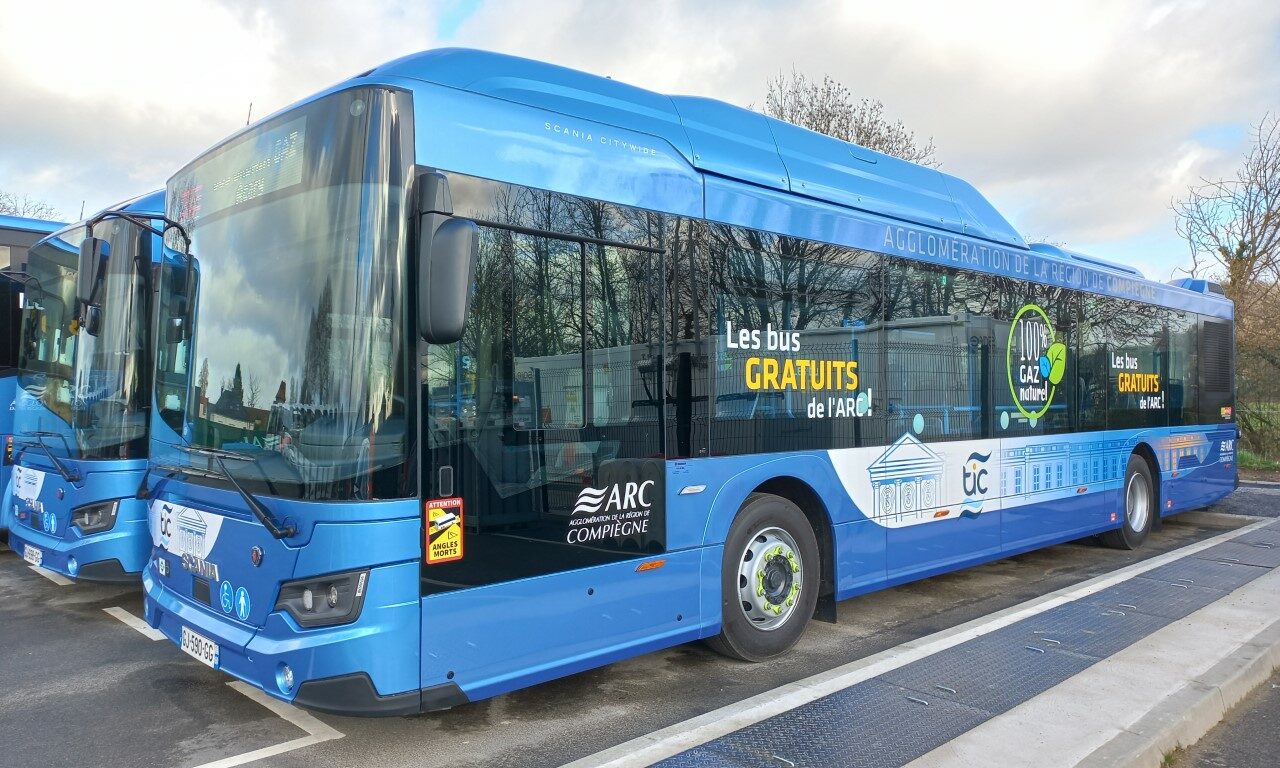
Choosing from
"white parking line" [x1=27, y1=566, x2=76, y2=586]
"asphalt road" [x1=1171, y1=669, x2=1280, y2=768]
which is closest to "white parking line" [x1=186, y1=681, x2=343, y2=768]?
"asphalt road" [x1=1171, y1=669, x2=1280, y2=768]

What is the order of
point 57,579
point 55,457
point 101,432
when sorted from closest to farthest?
point 101,432 → point 55,457 → point 57,579

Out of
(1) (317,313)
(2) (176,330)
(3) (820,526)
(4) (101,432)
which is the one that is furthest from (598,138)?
(4) (101,432)

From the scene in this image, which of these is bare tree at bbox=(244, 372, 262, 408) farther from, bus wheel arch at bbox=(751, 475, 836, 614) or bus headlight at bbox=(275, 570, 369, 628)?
bus wheel arch at bbox=(751, 475, 836, 614)

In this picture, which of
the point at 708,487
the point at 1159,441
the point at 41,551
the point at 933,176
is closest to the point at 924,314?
the point at 933,176

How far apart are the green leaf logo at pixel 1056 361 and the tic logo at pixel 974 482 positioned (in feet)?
5.00

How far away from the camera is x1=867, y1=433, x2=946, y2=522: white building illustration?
249 inches

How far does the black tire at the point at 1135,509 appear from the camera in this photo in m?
9.65

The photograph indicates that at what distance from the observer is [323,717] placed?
15.2 ft

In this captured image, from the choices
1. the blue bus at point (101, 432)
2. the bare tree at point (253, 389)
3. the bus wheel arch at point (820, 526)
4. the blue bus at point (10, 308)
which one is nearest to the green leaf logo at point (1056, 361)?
the bus wheel arch at point (820, 526)

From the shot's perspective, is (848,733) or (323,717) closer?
(848,733)

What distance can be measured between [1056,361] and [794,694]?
5192 mm

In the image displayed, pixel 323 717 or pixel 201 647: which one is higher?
pixel 201 647

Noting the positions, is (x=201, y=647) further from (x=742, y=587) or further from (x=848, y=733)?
(x=848, y=733)

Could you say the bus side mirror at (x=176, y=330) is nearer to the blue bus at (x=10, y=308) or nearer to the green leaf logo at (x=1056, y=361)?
the blue bus at (x=10, y=308)
